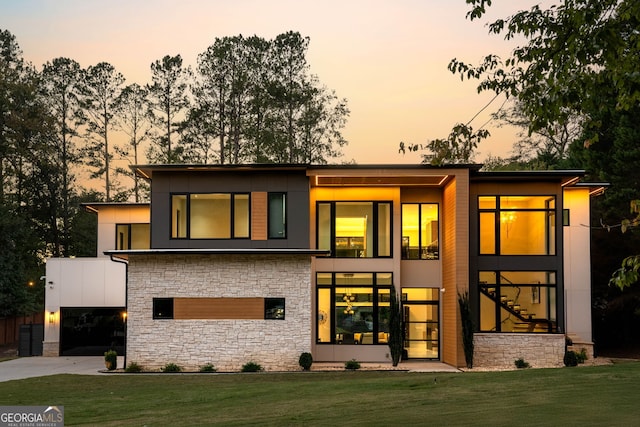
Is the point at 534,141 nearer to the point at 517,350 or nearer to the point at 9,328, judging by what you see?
the point at 517,350

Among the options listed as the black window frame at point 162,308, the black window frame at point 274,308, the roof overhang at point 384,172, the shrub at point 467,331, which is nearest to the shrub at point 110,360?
the black window frame at point 162,308

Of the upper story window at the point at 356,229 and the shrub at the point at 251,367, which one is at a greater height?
the upper story window at the point at 356,229

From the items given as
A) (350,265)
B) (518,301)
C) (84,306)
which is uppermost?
(350,265)

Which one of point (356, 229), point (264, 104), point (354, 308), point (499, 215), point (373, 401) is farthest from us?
point (264, 104)

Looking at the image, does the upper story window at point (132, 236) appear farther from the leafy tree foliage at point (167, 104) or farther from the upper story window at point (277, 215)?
the leafy tree foliage at point (167, 104)

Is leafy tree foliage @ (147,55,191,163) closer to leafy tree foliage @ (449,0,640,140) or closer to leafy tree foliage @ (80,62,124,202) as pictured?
leafy tree foliage @ (80,62,124,202)

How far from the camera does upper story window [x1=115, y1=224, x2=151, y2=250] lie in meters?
30.1

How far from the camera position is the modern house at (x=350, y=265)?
930 inches

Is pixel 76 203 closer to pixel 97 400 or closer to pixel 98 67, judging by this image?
pixel 98 67

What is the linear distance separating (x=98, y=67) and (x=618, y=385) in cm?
3852

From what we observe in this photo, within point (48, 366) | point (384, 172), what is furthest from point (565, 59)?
point (48, 366)

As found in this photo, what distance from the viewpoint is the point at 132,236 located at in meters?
30.2

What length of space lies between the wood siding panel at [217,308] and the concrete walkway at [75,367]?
2.56 meters

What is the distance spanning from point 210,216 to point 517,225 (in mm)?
9751
